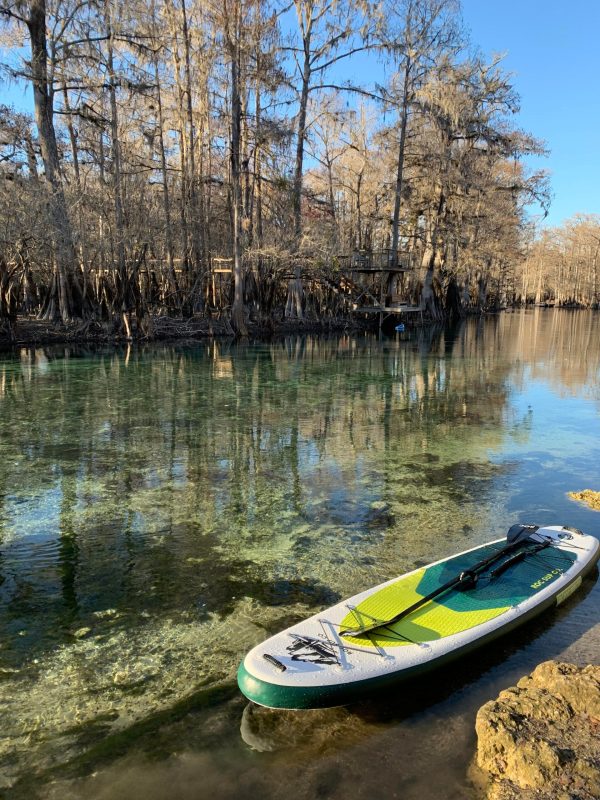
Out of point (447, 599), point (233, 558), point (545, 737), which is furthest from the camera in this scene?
point (233, 558)

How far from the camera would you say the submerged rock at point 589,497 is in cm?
576

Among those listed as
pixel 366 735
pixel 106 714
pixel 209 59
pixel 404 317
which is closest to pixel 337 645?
pixel 366 735

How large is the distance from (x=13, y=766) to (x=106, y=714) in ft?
1.47

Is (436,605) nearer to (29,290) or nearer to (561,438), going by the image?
(561,438)

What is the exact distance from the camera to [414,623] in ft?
10.8

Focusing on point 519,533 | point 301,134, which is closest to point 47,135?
point 301,134

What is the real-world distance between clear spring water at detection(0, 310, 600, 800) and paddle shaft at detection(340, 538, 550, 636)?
351 mm

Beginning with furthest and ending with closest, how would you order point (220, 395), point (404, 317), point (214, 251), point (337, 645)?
point (404, 317), point (214, 251), point (220, 395), point (337, 645)

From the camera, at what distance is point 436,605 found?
3504 millimetres

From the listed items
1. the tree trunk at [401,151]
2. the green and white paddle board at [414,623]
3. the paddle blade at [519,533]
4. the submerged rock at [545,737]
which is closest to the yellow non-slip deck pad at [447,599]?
the green and white paddle board at [414,623]

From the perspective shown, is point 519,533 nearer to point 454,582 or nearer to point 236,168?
point 454,582

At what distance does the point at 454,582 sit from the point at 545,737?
3.74 feet

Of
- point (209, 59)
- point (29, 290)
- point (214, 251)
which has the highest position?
point (209, 59)

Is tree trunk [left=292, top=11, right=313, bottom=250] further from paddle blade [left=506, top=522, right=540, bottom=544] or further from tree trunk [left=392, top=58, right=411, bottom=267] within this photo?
paddle blade [left=506, top=522, right=540, bottom=544]
